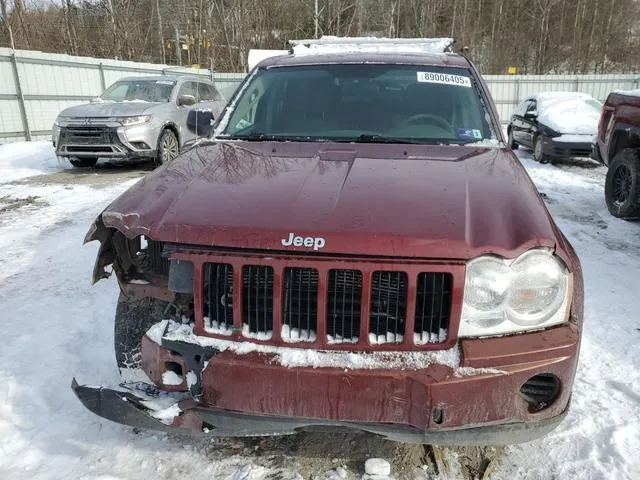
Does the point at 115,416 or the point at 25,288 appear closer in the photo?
the point at 115,416

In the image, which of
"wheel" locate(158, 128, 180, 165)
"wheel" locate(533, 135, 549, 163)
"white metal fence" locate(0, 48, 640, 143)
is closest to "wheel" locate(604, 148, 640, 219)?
"wheel" locate(533, 135, 549, 163)

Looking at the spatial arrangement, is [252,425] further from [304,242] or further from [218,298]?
[304,242]

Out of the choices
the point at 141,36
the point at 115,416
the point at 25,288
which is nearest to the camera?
the point at 115,416

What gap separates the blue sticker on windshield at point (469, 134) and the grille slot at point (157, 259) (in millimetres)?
1883

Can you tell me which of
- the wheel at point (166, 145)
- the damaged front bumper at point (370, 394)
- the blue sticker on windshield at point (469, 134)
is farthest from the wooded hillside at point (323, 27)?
the damaged front bumper at point (370, 394)

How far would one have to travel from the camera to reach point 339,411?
1875 mm

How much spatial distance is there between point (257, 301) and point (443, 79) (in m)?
2.29

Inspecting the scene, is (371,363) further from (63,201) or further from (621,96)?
(63,201)

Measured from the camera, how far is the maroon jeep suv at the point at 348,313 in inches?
72.4

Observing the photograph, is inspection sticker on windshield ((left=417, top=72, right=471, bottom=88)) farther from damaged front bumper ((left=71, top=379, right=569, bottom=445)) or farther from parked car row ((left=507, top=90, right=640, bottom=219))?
damaged front bumper ((left=71, top=379, right=569, bottom=445))

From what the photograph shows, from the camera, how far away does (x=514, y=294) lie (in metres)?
1.92

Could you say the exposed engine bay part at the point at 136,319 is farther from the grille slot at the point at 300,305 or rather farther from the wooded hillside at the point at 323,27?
the wooded hillside at the point at 323,27

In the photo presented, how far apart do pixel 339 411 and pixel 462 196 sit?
3.30 ft

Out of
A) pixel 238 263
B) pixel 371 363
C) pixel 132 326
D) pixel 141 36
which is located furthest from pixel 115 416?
pixel 141 36
